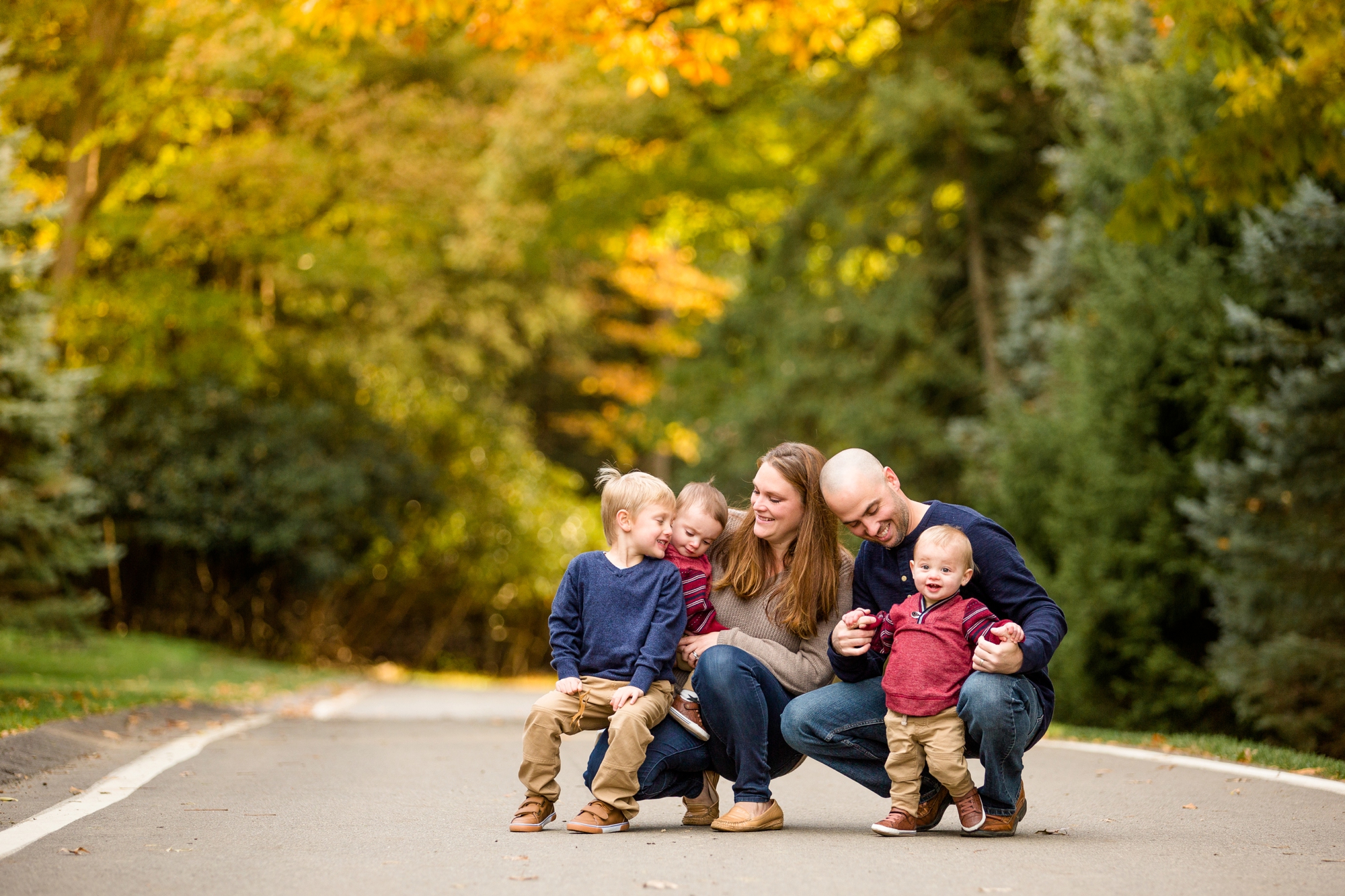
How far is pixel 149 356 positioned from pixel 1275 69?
1365cm

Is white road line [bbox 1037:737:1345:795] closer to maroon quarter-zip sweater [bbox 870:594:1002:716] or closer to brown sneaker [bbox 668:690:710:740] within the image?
maroon quarter-zip sweater [bbox 870:594:1002:716]

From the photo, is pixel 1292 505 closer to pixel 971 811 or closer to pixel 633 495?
pixel 971 811

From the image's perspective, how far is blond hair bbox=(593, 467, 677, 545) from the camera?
218 inches

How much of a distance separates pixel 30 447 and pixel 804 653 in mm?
9728

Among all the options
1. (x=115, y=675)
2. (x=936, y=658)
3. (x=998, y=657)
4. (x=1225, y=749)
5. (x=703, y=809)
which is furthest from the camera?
(x=115, y=675)

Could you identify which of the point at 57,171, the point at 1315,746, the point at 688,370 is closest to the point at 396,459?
the point at 688,370

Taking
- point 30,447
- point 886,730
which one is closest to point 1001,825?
point 886,730

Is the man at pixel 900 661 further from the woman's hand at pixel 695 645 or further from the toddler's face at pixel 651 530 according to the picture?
the toddler's face at pixel 651 530

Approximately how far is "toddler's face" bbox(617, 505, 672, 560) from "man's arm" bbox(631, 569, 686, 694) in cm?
12

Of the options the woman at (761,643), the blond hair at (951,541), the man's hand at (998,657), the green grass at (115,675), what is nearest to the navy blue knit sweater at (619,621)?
the woman at (761,643)

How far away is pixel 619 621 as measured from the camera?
5.52 m

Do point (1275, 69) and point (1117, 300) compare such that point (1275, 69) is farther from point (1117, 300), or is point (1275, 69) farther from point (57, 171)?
point (57, 171)

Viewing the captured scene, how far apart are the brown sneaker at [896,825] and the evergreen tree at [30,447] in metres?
9.26

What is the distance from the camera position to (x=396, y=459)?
2272cm
